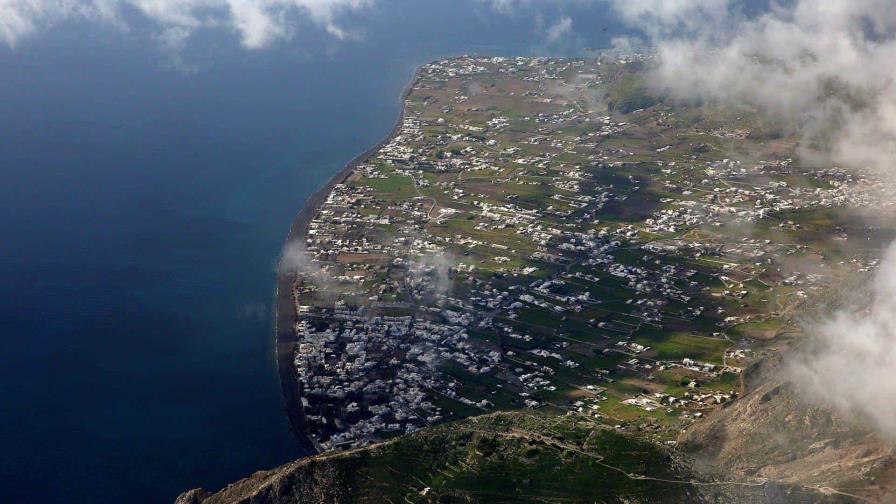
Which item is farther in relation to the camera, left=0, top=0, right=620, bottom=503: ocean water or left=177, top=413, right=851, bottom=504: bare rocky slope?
left=0, top=0, right=620, bottom=503: ocean water

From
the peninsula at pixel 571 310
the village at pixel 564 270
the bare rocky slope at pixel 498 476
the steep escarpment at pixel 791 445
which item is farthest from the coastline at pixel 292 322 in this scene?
the steep escarpment at pixel 791 445

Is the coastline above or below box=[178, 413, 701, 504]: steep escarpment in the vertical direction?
above

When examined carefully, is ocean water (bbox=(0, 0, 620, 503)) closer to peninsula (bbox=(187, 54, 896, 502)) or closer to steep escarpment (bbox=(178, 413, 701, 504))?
peninsula (bbox=(187, 54, 896, 502))

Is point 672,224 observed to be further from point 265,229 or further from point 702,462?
point 702,462

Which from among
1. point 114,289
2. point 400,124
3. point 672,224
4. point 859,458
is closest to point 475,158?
point 400,124

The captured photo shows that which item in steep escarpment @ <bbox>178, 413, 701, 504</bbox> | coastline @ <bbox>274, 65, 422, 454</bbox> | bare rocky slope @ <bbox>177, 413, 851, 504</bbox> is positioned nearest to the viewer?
bare rocky slope @ <bbox>177, 413, 851, 504</bbox>

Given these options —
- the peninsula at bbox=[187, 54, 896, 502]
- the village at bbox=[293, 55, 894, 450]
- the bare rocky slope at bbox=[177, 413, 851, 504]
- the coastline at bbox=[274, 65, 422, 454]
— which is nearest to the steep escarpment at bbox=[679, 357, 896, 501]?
the peninsula at bbox=[187, 54, 896, 502]

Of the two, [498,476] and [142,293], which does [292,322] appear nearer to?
[142,293]

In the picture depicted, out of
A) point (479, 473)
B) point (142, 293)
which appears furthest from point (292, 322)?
point (479, 473)
